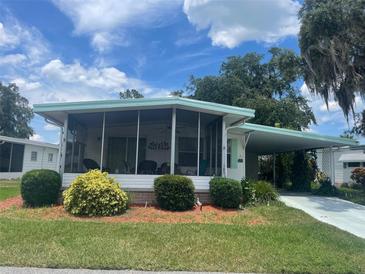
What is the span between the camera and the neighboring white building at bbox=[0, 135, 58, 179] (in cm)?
2342

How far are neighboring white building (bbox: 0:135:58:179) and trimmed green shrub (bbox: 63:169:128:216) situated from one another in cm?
1479

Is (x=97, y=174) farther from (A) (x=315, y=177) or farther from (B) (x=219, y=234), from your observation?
(A) (x=315, y=177)

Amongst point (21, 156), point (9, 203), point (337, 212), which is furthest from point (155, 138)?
point (21, 156)

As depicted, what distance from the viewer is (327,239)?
24.5 ft

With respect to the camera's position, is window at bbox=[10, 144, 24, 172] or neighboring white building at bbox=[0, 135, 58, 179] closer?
neighboring white building at bbox=[0, 135, 58, 179]

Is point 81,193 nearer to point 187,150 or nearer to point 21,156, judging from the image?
point 187,150

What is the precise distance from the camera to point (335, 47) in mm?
14172

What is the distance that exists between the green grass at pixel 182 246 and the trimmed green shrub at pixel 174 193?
6.31 ft

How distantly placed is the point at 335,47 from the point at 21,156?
865 inches

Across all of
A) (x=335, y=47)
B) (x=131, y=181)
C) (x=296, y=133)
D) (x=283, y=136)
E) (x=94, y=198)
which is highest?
(x=335, y=47)

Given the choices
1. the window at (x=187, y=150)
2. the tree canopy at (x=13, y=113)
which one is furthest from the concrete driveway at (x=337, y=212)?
the tree canopy at (x=13, y=113)

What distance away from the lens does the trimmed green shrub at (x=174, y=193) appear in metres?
10.4

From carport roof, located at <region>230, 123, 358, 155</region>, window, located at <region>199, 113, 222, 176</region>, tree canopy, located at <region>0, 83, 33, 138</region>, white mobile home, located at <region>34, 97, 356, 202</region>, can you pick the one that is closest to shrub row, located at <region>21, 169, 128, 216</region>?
white mobile home, located at <region>34, 97, 356, 202</region>

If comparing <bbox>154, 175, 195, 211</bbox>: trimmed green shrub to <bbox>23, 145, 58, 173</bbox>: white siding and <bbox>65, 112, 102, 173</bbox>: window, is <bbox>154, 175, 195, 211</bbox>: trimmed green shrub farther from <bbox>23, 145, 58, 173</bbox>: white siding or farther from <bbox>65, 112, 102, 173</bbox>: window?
<bbox>23, 145, 58, 173</bbox>: white siding
